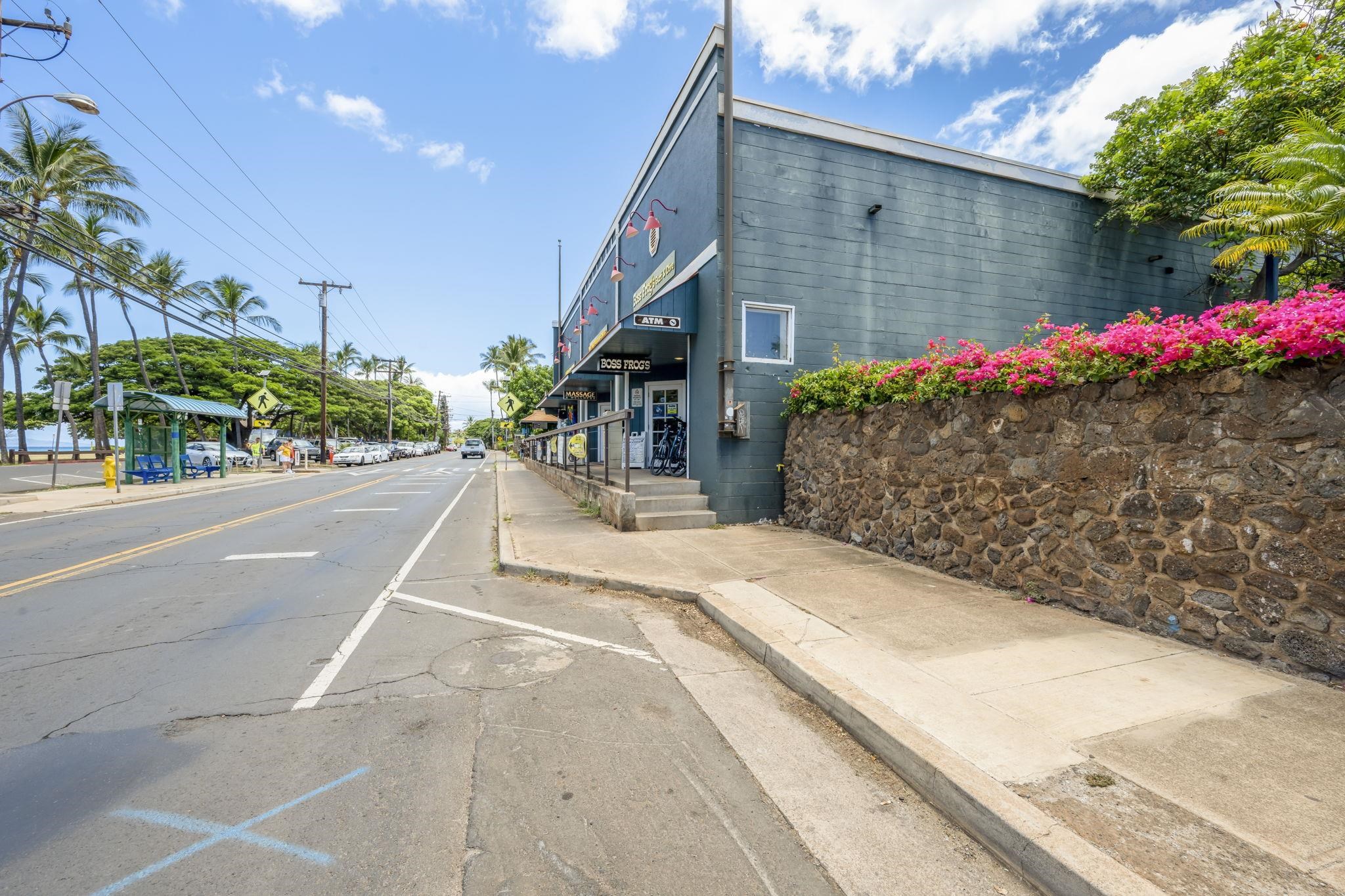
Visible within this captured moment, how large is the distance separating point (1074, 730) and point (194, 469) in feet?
95.2

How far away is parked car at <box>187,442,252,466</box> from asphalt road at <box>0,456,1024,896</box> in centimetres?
2340

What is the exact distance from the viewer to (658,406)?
47.4ft

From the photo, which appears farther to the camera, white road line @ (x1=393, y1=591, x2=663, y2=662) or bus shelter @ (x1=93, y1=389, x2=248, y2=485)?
bus shelter @ (x1=93, y1=389, x2=248, y2=485)

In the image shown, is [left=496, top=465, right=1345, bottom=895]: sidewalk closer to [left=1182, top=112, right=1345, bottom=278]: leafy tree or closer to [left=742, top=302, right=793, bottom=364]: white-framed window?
[left=742, top=302, right=793, bottom=364]: white-framed window

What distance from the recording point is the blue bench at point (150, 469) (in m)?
19.2

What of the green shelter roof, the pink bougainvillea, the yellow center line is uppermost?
the green shelter roof

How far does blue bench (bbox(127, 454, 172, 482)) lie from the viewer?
19.2m

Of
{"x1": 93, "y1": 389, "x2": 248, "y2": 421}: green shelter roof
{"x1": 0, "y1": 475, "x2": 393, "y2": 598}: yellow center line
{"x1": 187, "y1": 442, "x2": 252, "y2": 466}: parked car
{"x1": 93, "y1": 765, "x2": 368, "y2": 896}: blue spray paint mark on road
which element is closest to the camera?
{"x1": 93, "y1": 765, "x2": 368, "y2": 896}: blue spray paint mark on road

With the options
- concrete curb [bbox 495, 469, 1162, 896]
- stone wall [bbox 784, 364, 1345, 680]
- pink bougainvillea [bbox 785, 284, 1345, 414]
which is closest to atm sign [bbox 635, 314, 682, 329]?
pink bougainvillea [bbox 785, 284, 1345, 414]

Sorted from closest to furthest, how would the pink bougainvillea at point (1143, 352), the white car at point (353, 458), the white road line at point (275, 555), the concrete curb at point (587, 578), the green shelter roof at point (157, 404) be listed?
1. the pink bougainvillea at point (1143, 352)
2. the concrete curb at point (587, 578)
3. the white road line at point (275, 555)
4. the green shelter roof at point (157, 404)
5. the white car at point (353, 458)

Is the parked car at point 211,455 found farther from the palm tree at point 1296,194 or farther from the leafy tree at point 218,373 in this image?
the palm tree at point 1296,194

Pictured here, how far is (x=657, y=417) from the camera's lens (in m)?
14.3

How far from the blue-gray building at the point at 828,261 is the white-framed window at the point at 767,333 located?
26 millimetres

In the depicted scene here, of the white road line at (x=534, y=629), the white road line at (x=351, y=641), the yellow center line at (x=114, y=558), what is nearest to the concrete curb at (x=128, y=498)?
the yellow center line at (x=114, y=558)
